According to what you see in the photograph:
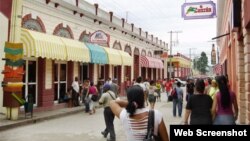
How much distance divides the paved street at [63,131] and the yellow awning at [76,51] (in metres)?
4.89

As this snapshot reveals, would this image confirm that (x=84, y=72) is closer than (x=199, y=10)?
No

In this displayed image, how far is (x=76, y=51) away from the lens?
2216cm

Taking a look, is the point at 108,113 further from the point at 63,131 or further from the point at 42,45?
the point at 42,45

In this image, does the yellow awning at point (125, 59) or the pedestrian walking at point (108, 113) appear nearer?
the pedestrian walking at point (108, 113)

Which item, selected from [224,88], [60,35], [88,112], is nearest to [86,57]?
[60,35]

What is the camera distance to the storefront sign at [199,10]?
1561 centimetres

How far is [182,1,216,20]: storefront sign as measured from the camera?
1561 cm

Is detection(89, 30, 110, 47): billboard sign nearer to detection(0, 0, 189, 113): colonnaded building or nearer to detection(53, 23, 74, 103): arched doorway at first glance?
detection(0, 0, 189, 113): colonnaded building

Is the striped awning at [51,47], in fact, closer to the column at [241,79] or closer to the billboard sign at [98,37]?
the billboard sign at [98,37]

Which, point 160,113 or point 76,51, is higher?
point 76,51

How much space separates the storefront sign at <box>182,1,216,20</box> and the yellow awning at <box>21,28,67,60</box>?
6614mm

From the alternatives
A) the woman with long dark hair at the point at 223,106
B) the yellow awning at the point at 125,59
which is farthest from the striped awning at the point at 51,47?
the woman with long dark hair at the point at 223,106

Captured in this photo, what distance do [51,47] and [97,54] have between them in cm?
649

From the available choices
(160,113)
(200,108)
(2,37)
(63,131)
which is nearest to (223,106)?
(200,108)
